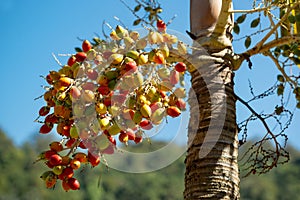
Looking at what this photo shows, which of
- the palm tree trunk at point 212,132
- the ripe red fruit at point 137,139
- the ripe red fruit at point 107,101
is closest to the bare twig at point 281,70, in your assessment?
the palm tree trunk at point 212,132

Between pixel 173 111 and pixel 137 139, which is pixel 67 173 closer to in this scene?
pixel 137 139

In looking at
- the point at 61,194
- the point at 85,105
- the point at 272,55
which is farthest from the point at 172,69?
the point at 61,194

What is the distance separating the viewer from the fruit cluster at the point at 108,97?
1.28m

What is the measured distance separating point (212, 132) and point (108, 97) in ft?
1.05

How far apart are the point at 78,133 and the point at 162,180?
1808 inches

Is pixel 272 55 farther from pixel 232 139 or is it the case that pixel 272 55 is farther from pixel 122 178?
pixel 122 178

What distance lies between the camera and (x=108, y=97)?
130 cm

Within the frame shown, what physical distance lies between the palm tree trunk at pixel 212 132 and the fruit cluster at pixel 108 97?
0.10 meters

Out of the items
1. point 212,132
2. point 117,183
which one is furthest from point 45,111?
point 117,183

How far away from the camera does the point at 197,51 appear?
1528 mm

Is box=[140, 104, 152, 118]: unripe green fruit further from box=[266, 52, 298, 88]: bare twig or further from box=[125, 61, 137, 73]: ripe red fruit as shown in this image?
box=[266, 52, 298, 88]: bare twig

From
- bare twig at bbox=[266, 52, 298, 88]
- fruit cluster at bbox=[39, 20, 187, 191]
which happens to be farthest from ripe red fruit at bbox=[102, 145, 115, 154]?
bare twig at bbox=[266, 52, 298, 88]

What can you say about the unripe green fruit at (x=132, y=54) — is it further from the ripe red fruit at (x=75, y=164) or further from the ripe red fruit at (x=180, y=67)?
the ripe red fruit at (x=75, y=164)

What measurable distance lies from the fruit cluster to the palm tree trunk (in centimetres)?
10
